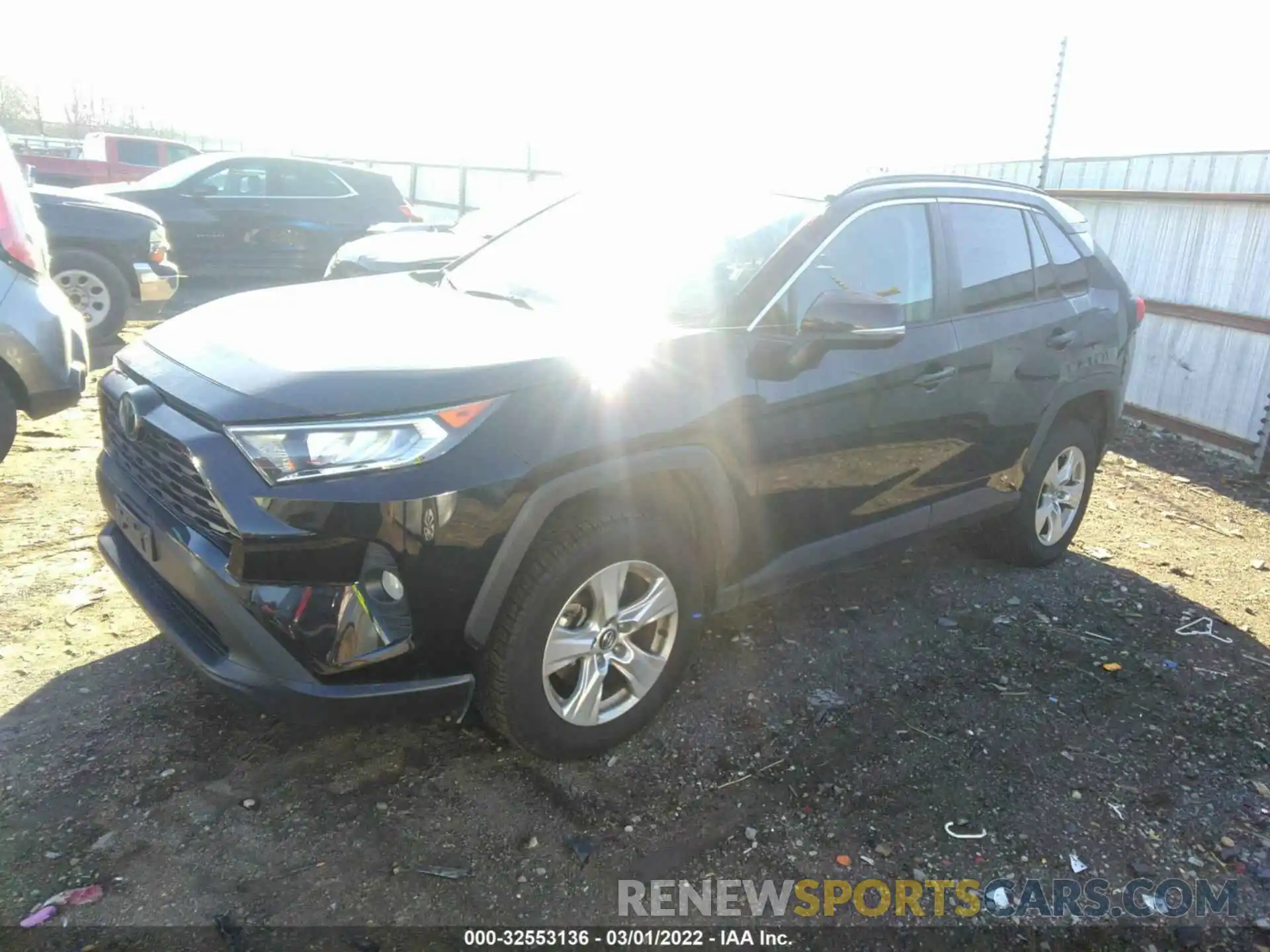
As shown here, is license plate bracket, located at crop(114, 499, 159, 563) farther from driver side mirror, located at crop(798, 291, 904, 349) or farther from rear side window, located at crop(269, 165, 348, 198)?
rear side window, located at crop(269, 165, 348, 198)

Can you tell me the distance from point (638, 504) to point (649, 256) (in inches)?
38.8

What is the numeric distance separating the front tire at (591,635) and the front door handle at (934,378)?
3.95 feet

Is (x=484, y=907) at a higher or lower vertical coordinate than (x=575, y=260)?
lower

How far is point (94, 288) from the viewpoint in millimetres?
7867

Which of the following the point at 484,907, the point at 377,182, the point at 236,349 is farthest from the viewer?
the point at 377,182

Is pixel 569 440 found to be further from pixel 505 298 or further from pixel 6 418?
pixel 6 418

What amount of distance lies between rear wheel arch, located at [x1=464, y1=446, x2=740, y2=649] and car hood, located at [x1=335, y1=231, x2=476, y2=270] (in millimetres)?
4572

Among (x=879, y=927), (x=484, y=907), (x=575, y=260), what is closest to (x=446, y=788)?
(x=484, y=907)

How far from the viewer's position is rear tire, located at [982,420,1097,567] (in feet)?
14.3

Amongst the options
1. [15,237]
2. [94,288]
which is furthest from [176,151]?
[15,237]

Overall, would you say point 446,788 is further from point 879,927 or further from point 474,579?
point 879,927

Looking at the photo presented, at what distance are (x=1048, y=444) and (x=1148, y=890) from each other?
225cm

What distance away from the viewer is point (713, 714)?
321 cm

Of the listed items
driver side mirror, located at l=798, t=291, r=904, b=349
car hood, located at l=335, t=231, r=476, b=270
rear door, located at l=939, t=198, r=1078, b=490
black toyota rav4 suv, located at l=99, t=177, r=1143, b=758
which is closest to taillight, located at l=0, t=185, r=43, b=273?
black toyota rav4 suv, located at l=99, t=177, r=1143, b=758
